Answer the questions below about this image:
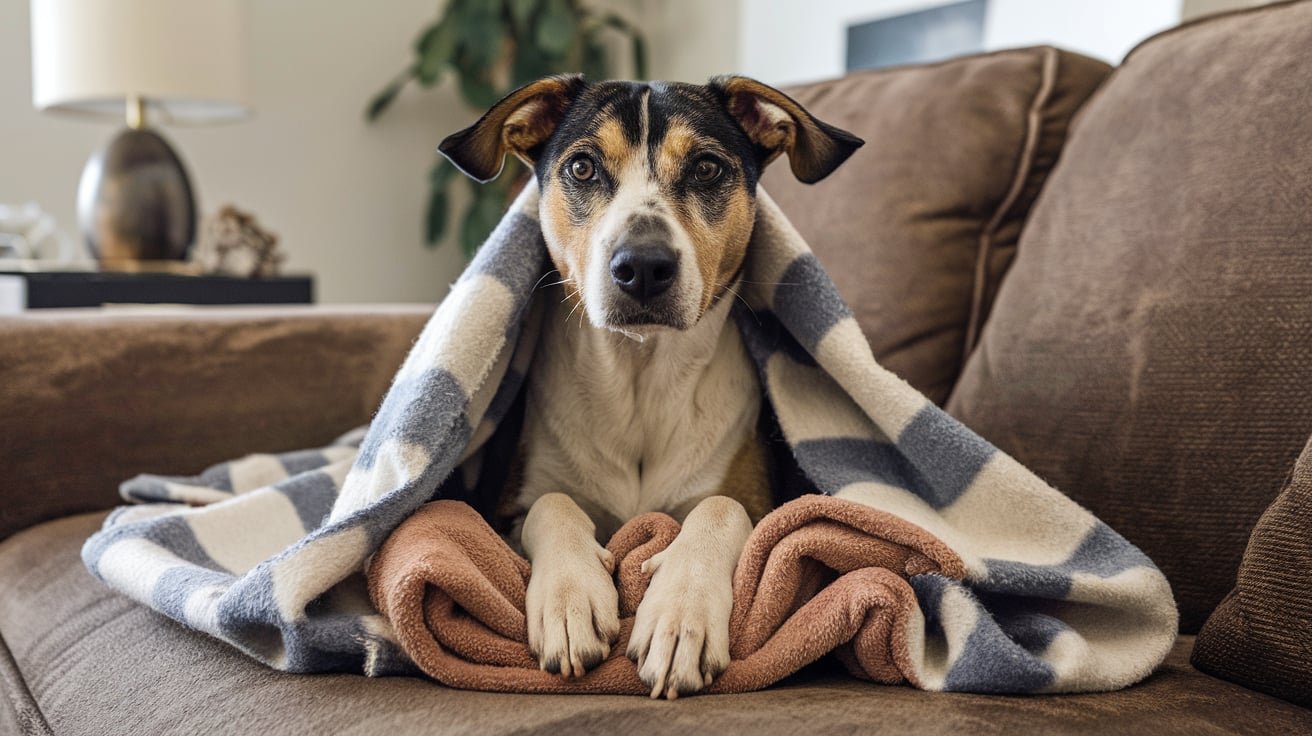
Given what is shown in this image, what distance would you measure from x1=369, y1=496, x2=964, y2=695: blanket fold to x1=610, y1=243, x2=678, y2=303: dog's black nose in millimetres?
306

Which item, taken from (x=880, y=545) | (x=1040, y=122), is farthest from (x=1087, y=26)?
(x=880, y=545)

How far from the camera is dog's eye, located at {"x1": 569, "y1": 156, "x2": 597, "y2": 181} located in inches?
48.8

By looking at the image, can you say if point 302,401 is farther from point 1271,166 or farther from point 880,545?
point 1271,166

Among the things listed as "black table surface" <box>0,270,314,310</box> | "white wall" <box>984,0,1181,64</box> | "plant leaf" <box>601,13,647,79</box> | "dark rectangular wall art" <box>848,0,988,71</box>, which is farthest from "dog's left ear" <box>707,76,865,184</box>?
"plant leaf" <box>601,13,647,79</box>

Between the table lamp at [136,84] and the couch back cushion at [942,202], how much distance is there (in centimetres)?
202

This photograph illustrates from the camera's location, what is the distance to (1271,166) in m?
1.13

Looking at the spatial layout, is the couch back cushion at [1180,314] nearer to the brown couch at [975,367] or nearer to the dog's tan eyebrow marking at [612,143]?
the brown couch at [975,367]

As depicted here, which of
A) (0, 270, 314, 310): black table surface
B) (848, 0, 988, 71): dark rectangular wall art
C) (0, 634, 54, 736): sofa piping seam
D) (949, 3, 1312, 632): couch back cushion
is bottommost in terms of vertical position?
(0, 634, 54, 736): sofa piping seam

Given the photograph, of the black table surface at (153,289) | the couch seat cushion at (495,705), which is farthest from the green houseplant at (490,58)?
the couch seat cushion at (495,705)

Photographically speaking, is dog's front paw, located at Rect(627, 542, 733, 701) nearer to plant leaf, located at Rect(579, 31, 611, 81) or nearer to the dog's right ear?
the dog's right ear

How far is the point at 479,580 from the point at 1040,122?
119 centimetres

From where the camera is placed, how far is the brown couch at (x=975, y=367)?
0.83 metres

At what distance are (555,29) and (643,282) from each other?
10.6 ft

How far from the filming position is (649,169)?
1.23m
